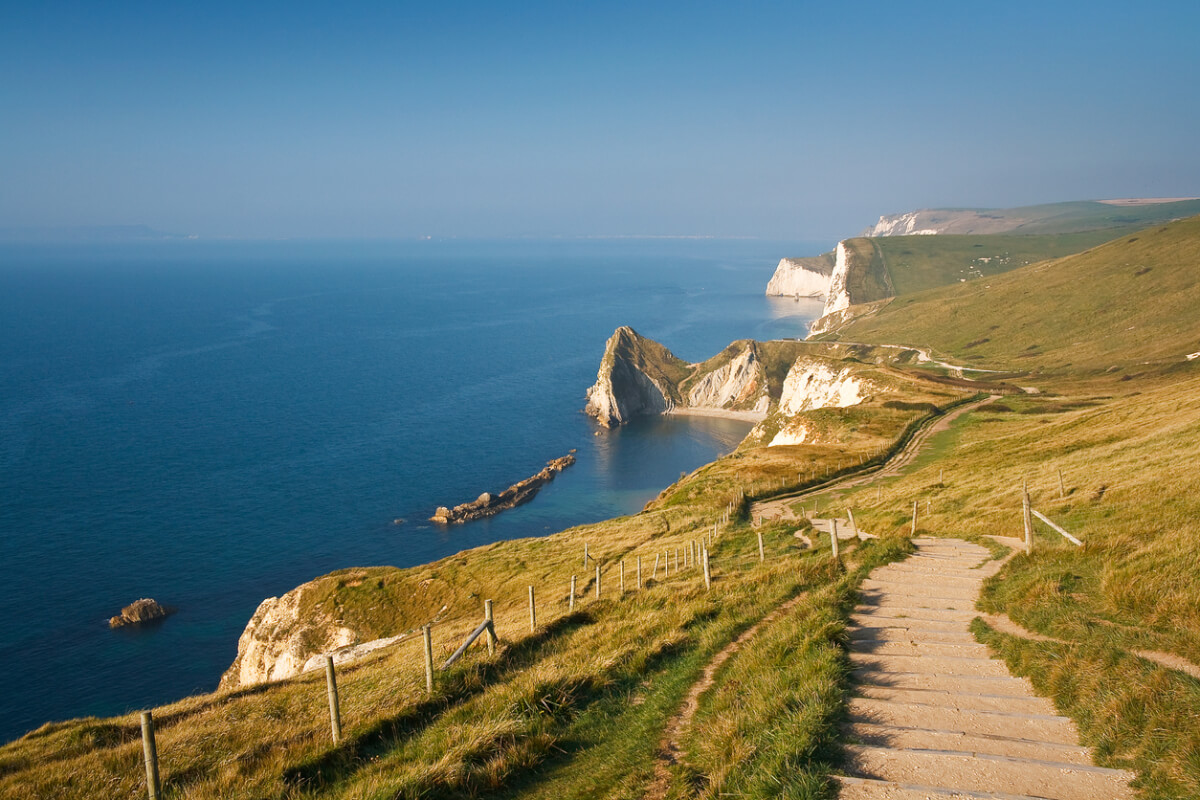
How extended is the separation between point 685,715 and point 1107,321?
628 ft

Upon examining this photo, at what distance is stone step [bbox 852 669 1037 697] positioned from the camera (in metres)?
12.1

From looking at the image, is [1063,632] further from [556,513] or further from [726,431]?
[726,431]

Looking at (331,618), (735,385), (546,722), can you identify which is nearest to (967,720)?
(546,722)

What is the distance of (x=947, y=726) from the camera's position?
1073cm

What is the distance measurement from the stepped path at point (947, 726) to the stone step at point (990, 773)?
13 mm

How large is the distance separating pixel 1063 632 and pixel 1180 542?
16.5ft

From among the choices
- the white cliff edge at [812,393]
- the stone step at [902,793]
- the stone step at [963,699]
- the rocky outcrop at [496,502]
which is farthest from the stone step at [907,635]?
the rocky outcrop at [496,502]

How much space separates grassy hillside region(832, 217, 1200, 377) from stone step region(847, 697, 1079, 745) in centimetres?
13581

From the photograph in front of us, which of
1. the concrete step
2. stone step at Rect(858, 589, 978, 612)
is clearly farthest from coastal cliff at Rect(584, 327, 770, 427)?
stone step at Rect(858, 589, 978, 612)

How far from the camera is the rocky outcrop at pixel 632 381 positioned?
171m

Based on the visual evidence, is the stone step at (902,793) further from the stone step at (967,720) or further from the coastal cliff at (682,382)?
the coastal cliff at (682,382)

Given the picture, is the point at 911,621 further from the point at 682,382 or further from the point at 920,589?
the point at 682,382

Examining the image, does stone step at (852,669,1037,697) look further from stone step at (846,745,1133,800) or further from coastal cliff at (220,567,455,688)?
coastal cliff at (220,567,455,688)

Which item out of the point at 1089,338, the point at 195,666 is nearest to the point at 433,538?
the point at 195,666
